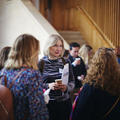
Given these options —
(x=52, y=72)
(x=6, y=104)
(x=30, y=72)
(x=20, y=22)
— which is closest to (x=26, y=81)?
(x=30, y=72)

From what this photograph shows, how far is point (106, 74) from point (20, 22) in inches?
164

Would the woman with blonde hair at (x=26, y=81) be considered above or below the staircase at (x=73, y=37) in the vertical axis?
below

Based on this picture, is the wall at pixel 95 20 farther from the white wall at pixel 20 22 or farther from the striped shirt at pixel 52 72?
the striped shirt at pixel 52 72

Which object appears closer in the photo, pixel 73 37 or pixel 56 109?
pixel 56 109

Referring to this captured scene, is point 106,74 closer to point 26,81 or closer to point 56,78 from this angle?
point 26,81

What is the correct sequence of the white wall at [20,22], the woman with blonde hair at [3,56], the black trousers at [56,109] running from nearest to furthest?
the woman with blonde hair at [3,56] < the black trousers at [56,109] < the white wall at [20,22]

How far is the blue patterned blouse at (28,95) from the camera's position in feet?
5.80

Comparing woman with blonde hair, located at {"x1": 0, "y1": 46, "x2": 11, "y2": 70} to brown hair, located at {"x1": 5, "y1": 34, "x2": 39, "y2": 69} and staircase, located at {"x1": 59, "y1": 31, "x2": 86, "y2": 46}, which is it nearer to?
brown hair, located at {"x1": 5, "y1": 34, "x2": 39, "y2": 69}

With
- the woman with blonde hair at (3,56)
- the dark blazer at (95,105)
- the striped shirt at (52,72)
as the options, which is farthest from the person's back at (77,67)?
the dark blazer at (95,105)

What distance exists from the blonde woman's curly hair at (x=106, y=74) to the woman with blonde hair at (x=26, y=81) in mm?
464

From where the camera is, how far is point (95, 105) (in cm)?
188

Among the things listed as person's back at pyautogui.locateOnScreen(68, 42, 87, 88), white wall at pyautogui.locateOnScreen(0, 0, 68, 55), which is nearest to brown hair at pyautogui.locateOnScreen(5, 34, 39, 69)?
person's back at pyautogui.locateOnScreen(68, 42, 87, 88)

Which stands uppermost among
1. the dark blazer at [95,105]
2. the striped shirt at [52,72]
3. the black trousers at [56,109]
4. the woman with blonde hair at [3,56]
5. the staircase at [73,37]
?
the staircase at [73,37]

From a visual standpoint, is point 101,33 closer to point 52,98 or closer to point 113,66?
point 52,98
